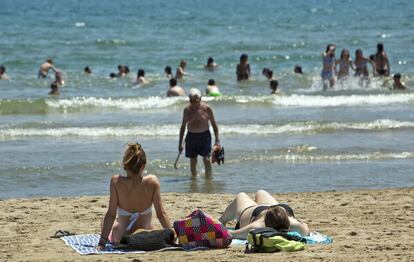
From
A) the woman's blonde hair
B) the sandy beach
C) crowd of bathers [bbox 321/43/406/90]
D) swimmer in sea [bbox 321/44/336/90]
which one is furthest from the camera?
swimmer in sea [bbox 321/44/336/90]

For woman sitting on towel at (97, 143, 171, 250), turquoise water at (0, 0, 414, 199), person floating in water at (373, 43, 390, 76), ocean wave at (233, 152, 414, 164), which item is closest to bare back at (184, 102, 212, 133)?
turquoise water at (0, 0, 414, 199)

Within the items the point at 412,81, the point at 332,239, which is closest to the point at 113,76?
the point at 412,81

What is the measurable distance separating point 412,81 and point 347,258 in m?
18.2

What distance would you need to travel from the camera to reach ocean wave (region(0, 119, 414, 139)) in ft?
55.1

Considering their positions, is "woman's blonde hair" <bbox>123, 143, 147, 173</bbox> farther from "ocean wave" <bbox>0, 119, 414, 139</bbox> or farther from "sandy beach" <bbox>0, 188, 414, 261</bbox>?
"ocean wave" <bbox>0, 119, 414, 139</bbox>

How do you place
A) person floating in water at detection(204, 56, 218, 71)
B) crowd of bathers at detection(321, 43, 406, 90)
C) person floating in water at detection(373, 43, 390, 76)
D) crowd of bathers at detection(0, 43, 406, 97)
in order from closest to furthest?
crowd of bathers at detection(0, 43, 406, 97)
crowd of bathers at detection(321, 43, 406, 90)
person floating in water at detection(373, 43, 390, 76)
person floating in water at detection(204, 56, 218, 71)

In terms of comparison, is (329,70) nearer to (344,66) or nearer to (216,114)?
(344,66)

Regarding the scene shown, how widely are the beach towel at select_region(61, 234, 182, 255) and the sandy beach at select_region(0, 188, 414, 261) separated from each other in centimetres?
8

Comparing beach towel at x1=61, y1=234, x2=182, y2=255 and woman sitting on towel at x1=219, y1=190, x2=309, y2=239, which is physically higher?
woman sitting on towel at x1=219, y1=190, x2=309, y2=239

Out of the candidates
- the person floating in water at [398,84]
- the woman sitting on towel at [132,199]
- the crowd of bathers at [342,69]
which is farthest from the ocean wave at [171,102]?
the woman sitting on towel at [132,199]

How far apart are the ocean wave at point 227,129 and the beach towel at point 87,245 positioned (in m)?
7.71

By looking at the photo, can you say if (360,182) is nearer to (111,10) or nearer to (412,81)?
(412,81)

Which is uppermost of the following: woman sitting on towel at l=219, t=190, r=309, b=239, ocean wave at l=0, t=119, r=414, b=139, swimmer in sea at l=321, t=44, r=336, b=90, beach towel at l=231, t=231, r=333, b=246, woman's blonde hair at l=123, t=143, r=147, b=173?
swimmer in sea at l=321, t=44, r=336, b=90

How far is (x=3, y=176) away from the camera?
13.3 meters
